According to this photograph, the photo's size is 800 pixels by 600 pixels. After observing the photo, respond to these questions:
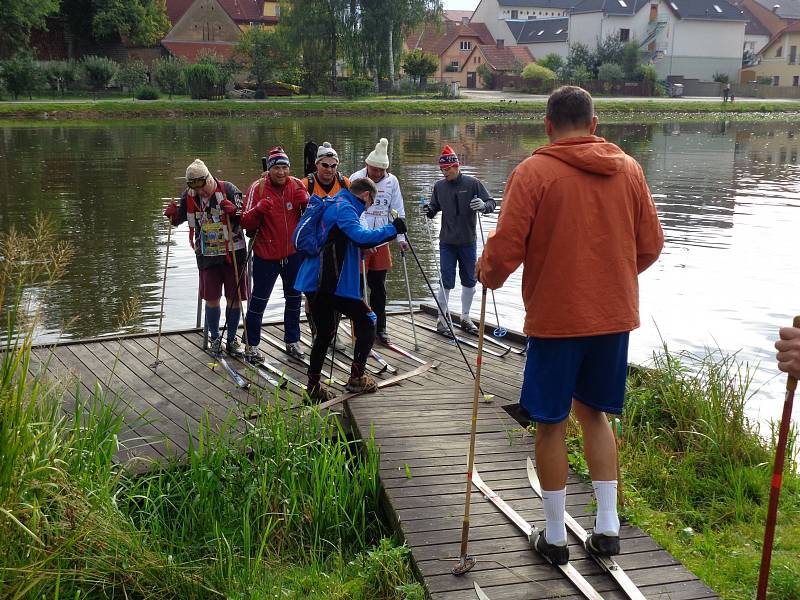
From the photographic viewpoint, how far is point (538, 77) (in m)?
67.1

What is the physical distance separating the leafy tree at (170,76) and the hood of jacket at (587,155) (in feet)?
166

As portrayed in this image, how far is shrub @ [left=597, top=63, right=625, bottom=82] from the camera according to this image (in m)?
66.6

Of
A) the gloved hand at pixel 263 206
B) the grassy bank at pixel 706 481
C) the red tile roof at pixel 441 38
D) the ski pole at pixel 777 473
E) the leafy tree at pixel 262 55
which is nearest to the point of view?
the ski pole at pixel 777 473

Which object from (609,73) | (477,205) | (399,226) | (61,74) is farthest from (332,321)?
(609,73)

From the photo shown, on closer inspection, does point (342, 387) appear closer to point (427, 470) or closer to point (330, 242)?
point (330, 242)

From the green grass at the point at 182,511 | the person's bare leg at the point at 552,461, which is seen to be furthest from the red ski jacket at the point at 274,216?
the person's bare leg at the point at 552,461

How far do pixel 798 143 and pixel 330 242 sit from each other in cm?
3817

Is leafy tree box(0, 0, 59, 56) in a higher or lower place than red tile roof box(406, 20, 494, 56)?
lower

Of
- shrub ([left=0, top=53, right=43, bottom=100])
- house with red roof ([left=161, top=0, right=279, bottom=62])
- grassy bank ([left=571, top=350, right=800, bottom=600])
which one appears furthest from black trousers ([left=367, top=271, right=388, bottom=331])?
house with red roof ([left=161, top=0, right=279, bottom=62])

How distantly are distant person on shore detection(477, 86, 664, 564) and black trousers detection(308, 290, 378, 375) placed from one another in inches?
107

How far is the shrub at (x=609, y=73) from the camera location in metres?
66.6

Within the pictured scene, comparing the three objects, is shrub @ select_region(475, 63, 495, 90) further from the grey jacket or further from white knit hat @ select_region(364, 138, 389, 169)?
white knit hat @ select_region(364, 138, 389, 169)

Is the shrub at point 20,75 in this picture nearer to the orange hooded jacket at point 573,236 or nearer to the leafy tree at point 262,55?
the leafy tree at point 262,55

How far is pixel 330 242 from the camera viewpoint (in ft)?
21.7
